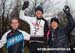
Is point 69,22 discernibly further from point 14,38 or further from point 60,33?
point 14,38

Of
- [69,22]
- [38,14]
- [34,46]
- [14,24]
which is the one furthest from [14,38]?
[69,22]

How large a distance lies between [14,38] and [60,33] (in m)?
0.80

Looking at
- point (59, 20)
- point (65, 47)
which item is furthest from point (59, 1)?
point (65, 47)

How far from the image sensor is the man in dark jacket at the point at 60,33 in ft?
22.6

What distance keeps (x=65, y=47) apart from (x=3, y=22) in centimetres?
114

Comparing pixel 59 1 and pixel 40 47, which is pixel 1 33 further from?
pixel 59 1

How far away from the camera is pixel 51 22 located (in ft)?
22.7

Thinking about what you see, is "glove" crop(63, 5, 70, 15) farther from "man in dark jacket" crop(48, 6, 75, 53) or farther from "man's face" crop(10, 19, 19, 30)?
"man's face" crop(10, 19, 19, 30)

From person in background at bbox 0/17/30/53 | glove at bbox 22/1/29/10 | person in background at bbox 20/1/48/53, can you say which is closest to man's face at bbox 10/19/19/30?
person in background at bbox 0/17/30/53

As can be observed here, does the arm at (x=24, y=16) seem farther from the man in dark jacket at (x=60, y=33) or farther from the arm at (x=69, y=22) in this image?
the arm at (x=69, y=22)

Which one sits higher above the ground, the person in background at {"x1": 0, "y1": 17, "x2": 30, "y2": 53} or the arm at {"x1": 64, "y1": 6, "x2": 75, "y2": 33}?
the arm at {"x1": 64, "y1": 6, "x2": 75, "y2": 33}

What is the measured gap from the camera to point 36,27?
6.91 meters

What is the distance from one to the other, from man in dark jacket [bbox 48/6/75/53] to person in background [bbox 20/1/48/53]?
129mm

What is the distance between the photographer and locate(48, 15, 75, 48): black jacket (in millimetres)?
6887
